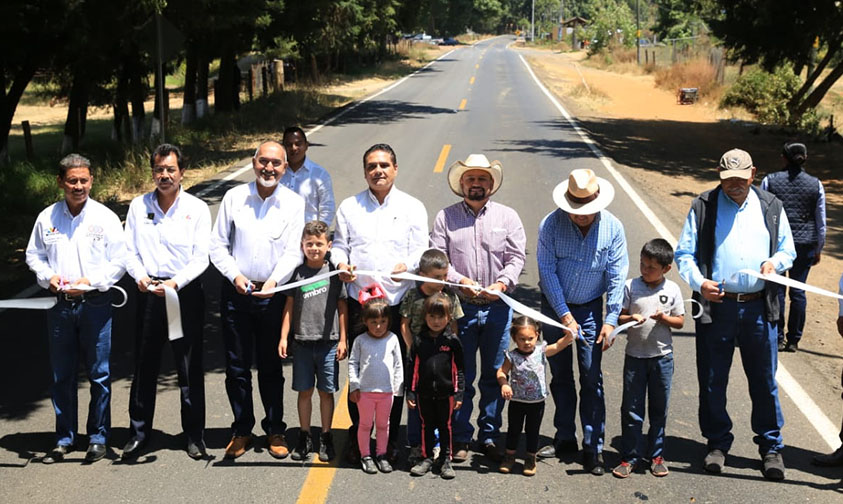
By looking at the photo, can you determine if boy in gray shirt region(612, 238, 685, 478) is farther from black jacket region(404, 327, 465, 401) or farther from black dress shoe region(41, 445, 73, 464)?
black dress shoe region(41, 445, 73, 464)

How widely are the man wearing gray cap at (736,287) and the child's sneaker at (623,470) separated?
498mm

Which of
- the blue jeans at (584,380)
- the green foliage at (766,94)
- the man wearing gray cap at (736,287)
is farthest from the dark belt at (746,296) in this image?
the green foliage at (766,94)

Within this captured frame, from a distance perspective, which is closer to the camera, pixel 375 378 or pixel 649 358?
pixel 375 378

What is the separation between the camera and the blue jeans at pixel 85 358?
552 centimetres

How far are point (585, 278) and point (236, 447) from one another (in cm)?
246

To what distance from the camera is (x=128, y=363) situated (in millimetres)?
7387

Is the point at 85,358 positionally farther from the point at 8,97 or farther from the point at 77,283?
the point at 8,97

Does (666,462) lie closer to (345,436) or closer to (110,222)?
(345,436)

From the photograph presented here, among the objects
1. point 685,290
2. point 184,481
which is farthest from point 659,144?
point 184,481

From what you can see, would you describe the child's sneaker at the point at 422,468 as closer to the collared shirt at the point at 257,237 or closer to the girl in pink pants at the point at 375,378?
the girl in pink pants at the point at 375,378

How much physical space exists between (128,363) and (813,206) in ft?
20.0

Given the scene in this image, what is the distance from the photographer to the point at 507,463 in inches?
213

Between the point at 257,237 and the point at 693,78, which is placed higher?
the point at 693,78

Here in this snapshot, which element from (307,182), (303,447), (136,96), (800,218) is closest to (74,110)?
(136,96)
